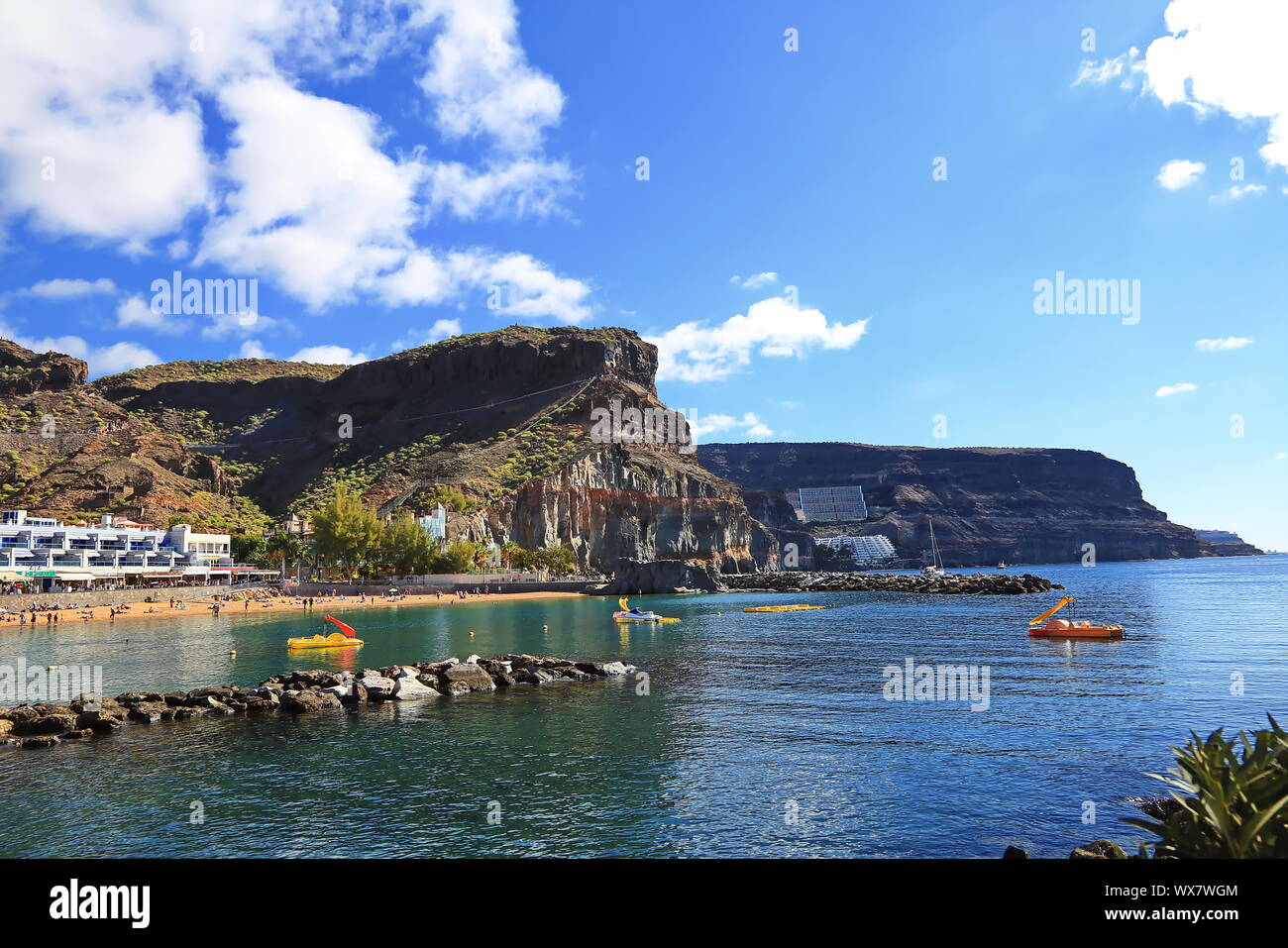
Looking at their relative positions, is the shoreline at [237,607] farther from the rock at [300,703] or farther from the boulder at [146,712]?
the rock at [300,703]

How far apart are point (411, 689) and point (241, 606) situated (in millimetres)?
76199

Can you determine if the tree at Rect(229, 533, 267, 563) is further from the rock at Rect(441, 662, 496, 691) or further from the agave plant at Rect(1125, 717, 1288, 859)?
the agave plant at Rect(1125, 717, 1288, 859)

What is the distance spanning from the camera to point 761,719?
98.3 ft

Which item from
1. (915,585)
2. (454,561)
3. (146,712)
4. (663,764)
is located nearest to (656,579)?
(454,561)

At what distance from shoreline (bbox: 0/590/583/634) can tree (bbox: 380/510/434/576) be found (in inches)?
595

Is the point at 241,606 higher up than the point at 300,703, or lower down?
lower down

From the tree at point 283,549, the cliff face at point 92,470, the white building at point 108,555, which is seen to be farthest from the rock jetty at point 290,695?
the cliff face at point 92,470

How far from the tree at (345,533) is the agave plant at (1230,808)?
130 meters

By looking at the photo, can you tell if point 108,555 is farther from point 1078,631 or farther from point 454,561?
point 1078,631

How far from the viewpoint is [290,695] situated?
3228 centimetres

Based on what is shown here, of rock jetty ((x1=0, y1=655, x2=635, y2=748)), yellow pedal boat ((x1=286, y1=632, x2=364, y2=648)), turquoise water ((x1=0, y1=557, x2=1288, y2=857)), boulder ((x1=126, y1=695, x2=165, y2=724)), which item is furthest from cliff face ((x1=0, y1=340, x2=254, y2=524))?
boulder ((x1=126, y1=695, x2=165, y2=724))

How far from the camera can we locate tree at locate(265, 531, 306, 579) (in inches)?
5404
